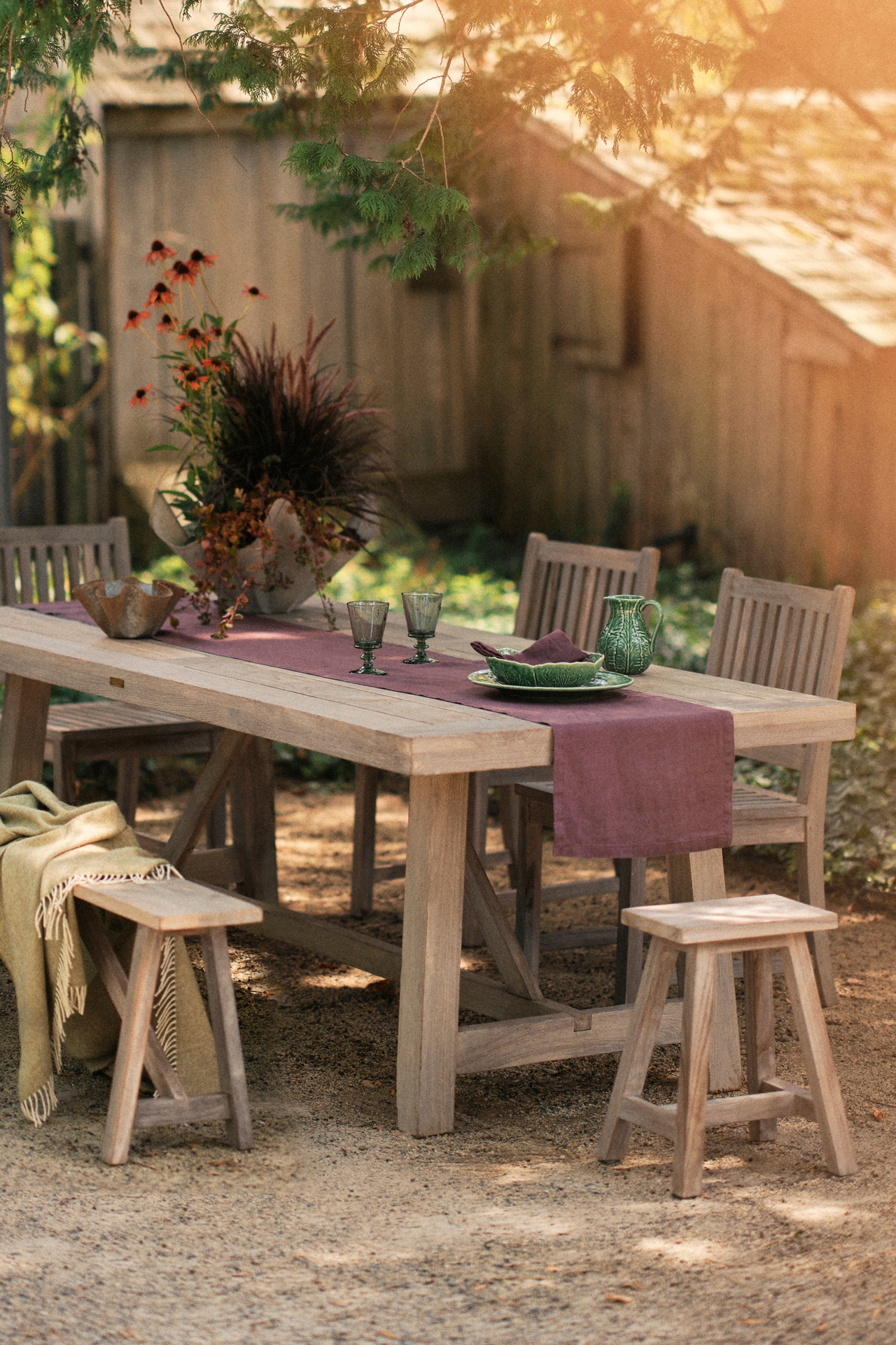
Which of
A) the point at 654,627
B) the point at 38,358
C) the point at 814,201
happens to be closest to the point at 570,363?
the point at 814,201

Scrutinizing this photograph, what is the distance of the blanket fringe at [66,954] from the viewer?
342cm

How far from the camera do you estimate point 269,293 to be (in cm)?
930

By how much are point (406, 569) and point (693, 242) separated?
7.49 ft

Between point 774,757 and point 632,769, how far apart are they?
1167mm

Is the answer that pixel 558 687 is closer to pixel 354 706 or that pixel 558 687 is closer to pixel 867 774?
pixel 354 706

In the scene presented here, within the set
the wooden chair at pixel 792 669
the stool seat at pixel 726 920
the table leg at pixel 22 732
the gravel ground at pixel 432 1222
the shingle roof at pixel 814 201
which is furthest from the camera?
the shingle roof at pixel 814 201

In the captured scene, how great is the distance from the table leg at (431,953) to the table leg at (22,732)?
5.72 ft

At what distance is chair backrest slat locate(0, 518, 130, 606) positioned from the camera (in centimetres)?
532

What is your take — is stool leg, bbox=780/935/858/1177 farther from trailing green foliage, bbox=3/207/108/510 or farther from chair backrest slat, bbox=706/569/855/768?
trailing green foliage, bbox=3/207/108/510

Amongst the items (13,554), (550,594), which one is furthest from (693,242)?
(13,554)

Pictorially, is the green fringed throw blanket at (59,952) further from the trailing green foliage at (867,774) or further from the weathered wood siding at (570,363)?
the weathered wood siding at (570,363)

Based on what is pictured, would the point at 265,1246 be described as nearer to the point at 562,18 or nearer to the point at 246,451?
the point at 246,451

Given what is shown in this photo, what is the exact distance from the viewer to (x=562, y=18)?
4609mm

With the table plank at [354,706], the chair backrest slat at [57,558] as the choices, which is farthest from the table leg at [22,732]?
the chair backrest slat at [57,558]
